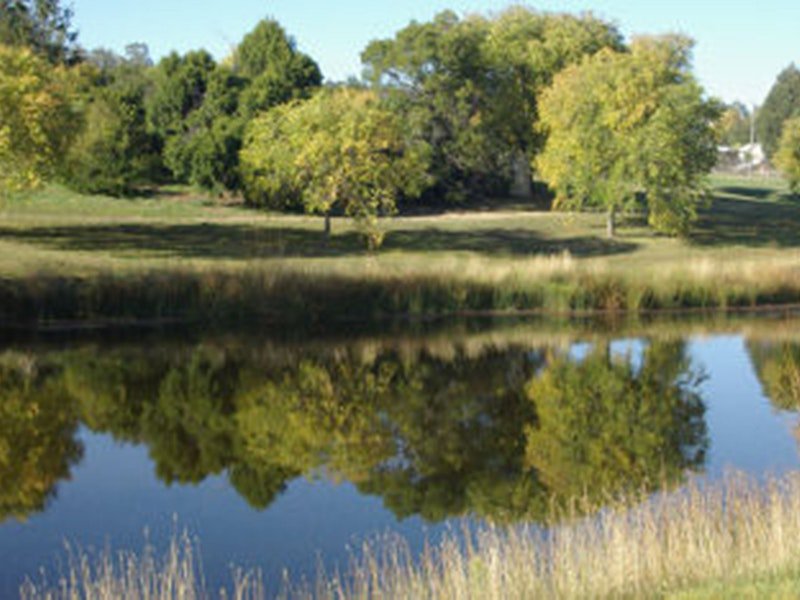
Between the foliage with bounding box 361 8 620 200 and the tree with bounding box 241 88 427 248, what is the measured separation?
16.0m

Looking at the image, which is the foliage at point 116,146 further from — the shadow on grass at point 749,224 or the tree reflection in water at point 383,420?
the tree reflection in water at point 383,420

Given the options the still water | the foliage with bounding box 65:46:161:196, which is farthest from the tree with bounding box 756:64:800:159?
the still water

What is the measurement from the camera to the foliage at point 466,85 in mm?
59781

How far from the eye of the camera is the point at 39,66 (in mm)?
38719

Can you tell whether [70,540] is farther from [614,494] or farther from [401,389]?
[401,389]

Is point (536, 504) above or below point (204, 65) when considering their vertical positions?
below

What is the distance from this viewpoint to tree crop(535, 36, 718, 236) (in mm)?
49812

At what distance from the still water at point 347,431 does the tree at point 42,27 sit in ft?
148

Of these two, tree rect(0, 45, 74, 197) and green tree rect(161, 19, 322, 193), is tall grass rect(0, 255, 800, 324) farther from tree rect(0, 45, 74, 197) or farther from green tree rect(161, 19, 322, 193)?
green tree rect(161, 19, 322, 193)

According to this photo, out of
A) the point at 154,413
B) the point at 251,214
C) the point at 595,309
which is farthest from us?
the point at 251,214

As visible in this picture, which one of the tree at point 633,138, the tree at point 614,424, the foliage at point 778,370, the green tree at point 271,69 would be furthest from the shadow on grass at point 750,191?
the tree at point 614,424

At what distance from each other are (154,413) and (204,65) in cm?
4056

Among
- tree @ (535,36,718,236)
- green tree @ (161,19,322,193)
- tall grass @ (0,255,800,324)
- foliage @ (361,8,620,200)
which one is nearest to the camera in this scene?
tall grass @ (0,255,800,324)

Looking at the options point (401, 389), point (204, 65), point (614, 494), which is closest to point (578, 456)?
point (614, 494)
